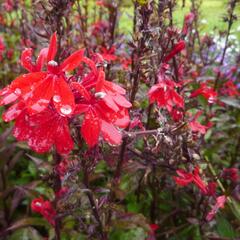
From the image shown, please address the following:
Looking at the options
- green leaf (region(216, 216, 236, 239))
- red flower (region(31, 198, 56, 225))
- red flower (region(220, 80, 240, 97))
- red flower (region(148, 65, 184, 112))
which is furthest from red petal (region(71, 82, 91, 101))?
red flower (region(220, 80, 240, 97))

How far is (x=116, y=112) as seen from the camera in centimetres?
100

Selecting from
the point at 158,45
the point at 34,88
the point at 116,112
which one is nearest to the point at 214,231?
the point at 158,45

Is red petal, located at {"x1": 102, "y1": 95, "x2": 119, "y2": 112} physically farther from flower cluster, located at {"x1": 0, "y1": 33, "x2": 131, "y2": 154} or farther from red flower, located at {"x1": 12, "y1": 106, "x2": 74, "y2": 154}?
red flower, located at {"x1": 12, "y1": 106, "x2": 74, "y2": 154}

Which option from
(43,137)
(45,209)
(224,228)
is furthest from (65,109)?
(224,228)

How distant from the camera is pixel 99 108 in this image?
98 cm

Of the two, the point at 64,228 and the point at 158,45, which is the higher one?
the point at 158,45

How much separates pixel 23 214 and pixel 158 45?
1256 millimetres

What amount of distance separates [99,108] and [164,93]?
551mm

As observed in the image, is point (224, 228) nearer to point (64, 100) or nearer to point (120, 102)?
point (120, 102)

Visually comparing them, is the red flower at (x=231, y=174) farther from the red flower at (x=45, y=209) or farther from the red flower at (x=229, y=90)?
the red flower at (x=229, y=90)

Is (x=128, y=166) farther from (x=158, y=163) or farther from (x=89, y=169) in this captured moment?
(x=89, y=169)

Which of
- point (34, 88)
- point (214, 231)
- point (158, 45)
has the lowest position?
point (214, 231)

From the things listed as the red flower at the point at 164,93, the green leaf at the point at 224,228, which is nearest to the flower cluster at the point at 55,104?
the red flower at the point at 164,93

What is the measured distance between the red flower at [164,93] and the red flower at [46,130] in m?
0.54
